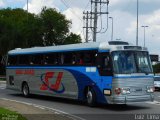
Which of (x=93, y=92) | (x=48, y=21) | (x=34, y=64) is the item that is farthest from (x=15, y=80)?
(x=48, y=21)

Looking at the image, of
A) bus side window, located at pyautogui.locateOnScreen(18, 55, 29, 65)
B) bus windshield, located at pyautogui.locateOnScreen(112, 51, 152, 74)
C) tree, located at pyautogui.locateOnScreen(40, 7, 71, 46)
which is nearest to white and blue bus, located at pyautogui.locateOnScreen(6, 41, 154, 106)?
bus windshield, located at pyautogui.locateOnScreen(112, 51, 152, 74)

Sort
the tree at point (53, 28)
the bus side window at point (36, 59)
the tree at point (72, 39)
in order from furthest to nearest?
1. the tree at point (72, 39)
2. the tree at point (53, 28)
3. the bus side window at point (36, 59)

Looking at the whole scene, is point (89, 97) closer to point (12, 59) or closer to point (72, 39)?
point (12, 59)

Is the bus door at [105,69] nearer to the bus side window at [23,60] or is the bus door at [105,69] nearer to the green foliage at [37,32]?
the bus side window at [23,60]

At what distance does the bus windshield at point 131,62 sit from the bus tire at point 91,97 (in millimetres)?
2005

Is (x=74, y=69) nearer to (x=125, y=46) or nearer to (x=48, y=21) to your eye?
(x=125, y=46)

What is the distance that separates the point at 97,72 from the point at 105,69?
640 mm

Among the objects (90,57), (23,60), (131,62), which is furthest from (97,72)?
(23,60)

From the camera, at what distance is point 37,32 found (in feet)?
254

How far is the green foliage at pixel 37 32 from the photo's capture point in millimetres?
77812

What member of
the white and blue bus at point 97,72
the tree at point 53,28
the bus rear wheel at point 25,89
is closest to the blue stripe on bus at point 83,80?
the white and blue bus at point 97,72

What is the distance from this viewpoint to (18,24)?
81.4 metres

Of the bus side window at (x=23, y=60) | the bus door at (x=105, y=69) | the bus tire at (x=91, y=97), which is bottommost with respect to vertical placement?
the bus tire at (x=91, y=97)

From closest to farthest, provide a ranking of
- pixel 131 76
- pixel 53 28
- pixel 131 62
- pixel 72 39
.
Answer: pixel 131 76 < pixel 131 62 < pixel 53 28 < pixel 72 39
